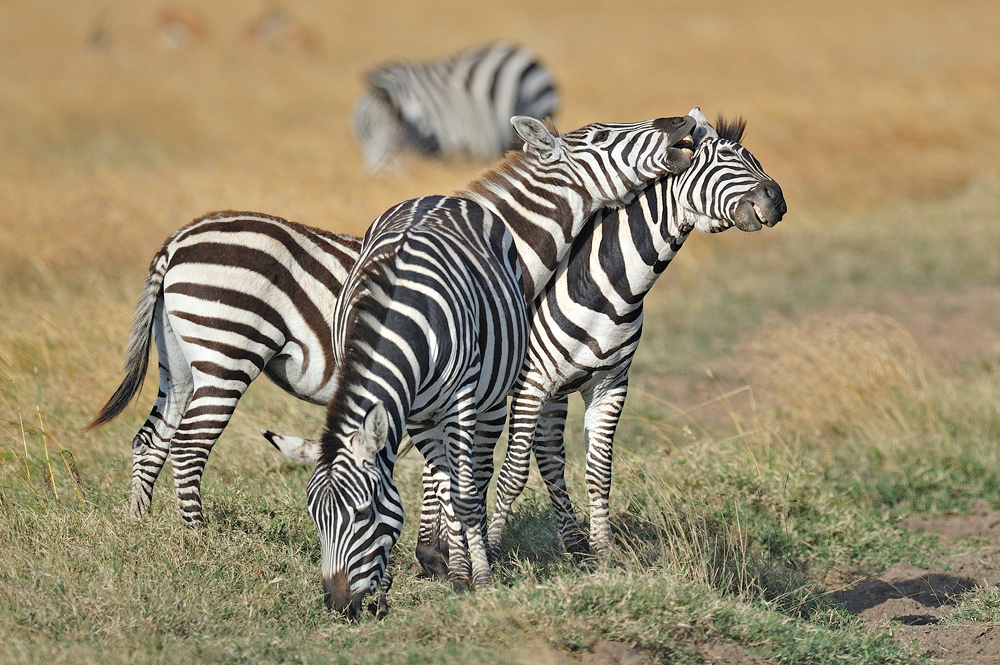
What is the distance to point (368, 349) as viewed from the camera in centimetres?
370

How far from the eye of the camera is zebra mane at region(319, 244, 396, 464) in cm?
356

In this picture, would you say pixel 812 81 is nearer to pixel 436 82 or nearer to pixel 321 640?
pixel 436 82

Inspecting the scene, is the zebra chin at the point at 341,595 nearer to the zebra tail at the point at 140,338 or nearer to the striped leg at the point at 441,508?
the striped leg at the point at 441,508

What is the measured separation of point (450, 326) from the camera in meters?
3.91

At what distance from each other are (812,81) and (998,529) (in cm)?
1399

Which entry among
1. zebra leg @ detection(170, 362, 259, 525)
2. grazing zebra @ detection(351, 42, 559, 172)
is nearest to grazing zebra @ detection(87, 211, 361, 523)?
zebra leg @ detection(170, 362, 259, 525)

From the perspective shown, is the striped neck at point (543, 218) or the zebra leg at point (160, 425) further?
the zebra leg at point (160, 425)

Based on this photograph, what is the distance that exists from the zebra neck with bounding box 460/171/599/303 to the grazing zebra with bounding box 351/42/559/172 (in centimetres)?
1130

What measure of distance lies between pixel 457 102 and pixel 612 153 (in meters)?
12.3

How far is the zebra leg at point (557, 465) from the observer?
5.11 meters

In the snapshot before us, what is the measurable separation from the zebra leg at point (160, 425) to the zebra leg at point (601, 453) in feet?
6.70

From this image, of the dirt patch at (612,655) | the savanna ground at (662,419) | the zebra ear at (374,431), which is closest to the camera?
the zebra ear at (374,431)

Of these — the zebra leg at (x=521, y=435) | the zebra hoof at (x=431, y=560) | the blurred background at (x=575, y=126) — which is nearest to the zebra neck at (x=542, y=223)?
the zebra leg at (x=521, y=435)

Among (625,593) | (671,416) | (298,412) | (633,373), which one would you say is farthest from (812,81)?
(625,593)
